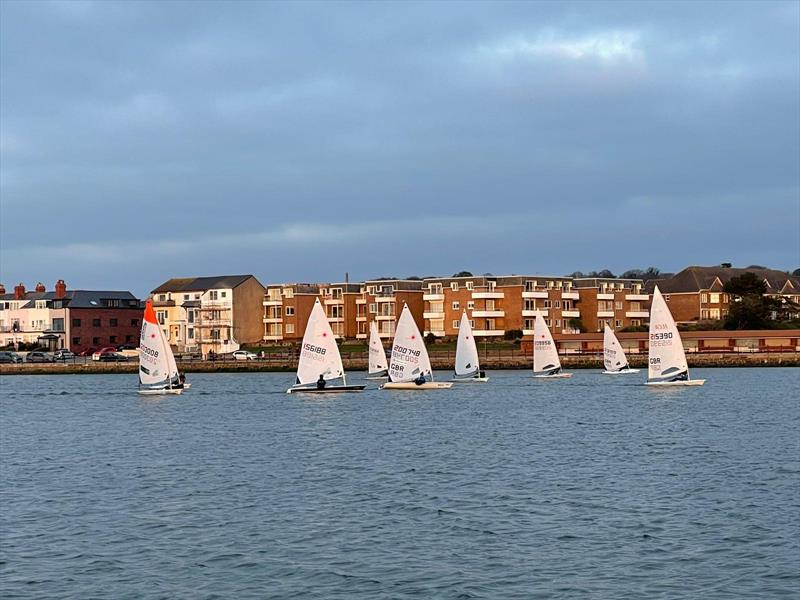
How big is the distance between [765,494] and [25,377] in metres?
116

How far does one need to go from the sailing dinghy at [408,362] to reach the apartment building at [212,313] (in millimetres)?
84299

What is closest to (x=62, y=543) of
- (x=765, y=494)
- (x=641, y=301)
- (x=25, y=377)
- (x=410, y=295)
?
(x=765, y=494)

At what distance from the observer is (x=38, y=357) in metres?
160

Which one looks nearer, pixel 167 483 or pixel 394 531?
pixel 394 531

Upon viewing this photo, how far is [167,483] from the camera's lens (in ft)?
127

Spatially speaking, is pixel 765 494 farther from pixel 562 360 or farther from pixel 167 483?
pixel 562 360

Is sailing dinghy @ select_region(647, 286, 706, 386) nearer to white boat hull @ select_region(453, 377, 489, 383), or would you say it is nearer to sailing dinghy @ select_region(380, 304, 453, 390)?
sailing dinghy @ select_region(380, 304, 453, 390)

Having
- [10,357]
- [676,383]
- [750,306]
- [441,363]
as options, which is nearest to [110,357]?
[10,357]

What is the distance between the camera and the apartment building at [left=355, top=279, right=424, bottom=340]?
536 feet

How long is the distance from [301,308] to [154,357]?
82.8 meters

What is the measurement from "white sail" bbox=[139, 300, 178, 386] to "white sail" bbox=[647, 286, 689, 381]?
32458 millimetres

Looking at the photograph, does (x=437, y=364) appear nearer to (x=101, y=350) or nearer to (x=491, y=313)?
(x=491, y=313)

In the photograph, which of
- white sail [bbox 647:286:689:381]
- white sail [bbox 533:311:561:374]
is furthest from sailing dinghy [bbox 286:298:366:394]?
white sail [bbox 533:311:561:374]

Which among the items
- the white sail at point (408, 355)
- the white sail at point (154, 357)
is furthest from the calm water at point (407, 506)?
the white sail at point (154, 357)
